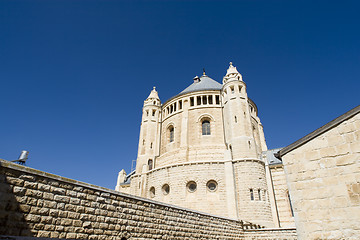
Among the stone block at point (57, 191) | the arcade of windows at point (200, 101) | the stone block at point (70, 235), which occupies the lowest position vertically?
the stone block at point (70, 235)

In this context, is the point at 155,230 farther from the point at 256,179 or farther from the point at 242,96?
the point at 242,96

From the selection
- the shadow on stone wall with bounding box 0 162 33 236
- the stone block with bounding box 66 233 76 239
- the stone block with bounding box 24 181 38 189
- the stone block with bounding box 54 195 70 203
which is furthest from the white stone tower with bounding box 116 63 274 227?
the shadow on stone wall with bounding box 0 162 33 236

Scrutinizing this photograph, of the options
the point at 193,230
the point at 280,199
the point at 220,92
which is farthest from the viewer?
the point at 220,92

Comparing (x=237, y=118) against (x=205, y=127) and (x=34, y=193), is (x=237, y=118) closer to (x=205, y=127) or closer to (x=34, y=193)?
(x=205, y=127)

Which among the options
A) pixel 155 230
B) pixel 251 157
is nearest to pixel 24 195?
pixel 155 230

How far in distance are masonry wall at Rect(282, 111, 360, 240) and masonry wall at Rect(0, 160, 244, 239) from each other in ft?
17.6

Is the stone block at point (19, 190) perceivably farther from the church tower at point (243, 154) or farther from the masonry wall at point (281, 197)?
the masonry wall at point (281, 197)

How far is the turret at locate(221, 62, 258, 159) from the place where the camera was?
21594mm

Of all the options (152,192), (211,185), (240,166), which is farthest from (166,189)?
(240,166)

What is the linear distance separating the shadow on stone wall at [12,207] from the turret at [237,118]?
Result: 18274 mm

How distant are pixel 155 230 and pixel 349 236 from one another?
6.43 metres

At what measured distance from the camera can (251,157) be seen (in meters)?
21.0

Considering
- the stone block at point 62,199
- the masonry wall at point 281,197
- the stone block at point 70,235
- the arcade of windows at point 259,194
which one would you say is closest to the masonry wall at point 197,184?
the arcade of windows at point 259,194

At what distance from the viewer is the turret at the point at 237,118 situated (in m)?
21.6
